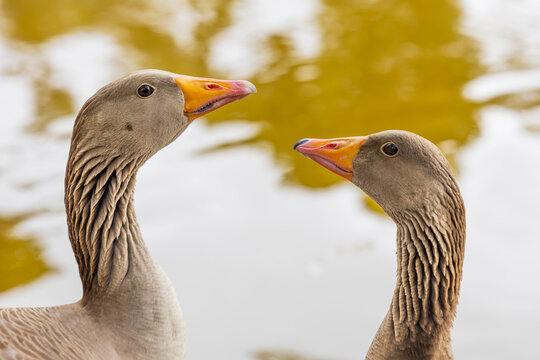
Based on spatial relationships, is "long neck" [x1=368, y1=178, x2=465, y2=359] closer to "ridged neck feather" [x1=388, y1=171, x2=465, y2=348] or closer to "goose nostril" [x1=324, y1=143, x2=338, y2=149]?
"ridged neck feather" [x1=388, y1=171, x2=465, y2=348]

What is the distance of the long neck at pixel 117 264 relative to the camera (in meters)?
2.24

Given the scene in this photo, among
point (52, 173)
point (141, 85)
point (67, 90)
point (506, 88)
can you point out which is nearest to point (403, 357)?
point (141, 85)

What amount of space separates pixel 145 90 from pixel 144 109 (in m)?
0.06

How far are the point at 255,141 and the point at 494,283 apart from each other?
185 cm

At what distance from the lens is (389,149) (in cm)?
220

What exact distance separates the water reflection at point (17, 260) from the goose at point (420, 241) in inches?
83.4

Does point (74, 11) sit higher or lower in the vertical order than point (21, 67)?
higher

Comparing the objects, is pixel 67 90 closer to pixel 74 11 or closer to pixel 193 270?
pixel 74 11

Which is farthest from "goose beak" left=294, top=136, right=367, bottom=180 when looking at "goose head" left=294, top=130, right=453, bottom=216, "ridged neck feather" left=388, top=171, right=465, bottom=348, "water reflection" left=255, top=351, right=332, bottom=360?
"water reflection" left=255, top=351, right=332, bottom=360

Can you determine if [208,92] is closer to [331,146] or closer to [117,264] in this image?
[331,146]

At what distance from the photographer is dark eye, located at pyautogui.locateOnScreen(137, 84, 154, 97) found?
7.38ft

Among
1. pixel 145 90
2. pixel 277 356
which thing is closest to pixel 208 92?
pixel 145 90

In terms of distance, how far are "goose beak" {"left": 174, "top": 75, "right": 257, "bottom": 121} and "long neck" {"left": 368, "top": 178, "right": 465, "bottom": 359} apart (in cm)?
66

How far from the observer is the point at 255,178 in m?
4.41
